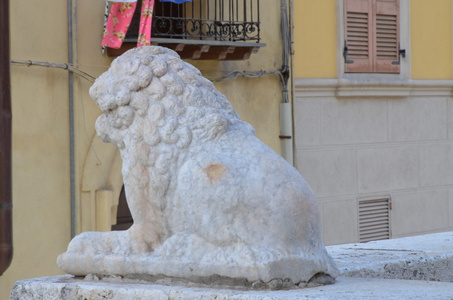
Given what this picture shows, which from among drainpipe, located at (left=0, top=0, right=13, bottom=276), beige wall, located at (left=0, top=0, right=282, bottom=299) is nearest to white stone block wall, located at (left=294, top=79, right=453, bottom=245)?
beige wall, located at (left=0, top=0, right=282, bottom=299)

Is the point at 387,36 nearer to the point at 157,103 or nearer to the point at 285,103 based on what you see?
the point at 285,103

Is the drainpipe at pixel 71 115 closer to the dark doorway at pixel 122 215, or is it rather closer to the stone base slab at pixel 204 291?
the dark doorway at pixel 122 215

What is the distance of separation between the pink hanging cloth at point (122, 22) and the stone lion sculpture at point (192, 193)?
5.24 m

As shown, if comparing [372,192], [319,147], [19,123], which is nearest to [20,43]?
[19,123]

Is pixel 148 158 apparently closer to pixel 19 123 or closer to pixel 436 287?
pixel 436 287

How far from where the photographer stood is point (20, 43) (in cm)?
847

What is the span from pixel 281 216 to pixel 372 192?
840 centimetres

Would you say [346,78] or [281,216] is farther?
[346,78]

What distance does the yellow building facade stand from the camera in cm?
1098

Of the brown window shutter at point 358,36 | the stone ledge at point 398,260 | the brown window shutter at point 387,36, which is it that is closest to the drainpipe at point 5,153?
the stone ledge at point 398,260

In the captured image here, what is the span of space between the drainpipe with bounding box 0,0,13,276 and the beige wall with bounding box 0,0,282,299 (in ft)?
7.31

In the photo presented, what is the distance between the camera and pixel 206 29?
988cm

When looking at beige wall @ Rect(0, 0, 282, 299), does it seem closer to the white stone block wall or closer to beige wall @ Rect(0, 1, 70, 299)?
beige wall @ Rect(0, 1, 70, 299)

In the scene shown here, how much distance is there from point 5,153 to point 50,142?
8.63 feet
